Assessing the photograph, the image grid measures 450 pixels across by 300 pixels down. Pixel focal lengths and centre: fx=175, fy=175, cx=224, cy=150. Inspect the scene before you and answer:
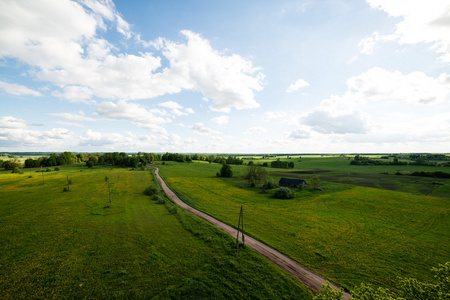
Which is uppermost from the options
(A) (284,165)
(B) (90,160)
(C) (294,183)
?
(B) (90,160)

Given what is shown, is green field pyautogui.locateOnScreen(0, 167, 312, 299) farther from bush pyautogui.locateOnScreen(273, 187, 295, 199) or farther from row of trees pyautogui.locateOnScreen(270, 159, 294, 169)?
row of trees pyautogui.locateOnScreen(270, 159, 294, 169)

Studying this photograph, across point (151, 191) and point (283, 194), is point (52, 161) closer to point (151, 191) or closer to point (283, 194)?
point (151, 191)

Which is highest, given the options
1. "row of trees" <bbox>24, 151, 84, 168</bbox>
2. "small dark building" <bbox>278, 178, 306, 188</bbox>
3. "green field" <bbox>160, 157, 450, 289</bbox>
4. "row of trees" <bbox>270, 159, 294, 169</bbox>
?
"row of trees" <bbox>24, 151, 84, 168</bbox>

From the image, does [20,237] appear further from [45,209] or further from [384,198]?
[384,198]

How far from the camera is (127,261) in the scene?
73.7 feet

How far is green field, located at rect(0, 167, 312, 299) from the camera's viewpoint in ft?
59.0

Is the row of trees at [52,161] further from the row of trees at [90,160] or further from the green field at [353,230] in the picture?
the green field at [353,230]

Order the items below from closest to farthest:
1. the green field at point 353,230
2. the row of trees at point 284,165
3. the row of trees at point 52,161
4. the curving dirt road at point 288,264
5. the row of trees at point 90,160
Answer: the curving dirt road at point 288,264, the green field at point 353,230, the row of trees at point 52,161, the row of trees at point 90,160, the row of trees at point 284,165

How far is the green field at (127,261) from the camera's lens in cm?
1797

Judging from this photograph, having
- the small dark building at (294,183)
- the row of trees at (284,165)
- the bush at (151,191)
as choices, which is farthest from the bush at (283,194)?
the row of trees at (284,165)

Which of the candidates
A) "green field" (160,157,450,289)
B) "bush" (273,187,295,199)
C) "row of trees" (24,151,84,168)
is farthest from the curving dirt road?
"row of trees" (24,151,84,168)

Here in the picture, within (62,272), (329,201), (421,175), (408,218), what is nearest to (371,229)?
(408,218)

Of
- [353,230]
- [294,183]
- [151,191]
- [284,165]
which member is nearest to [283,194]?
[294,183]

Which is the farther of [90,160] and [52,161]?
[52,161]
